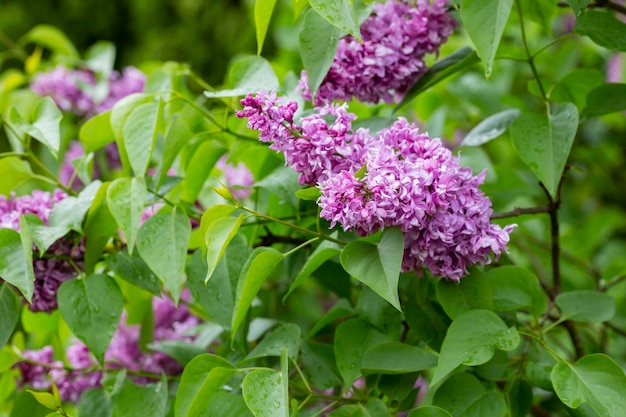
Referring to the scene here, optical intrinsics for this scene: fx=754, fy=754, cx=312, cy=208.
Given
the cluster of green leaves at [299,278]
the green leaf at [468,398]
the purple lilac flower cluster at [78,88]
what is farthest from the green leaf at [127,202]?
the purple lilac flower cluster at [78,88]

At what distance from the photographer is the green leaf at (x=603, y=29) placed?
0.78 m

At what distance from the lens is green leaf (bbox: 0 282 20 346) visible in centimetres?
77

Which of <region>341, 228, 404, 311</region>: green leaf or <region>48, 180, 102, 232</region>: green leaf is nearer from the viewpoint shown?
→ <region>341, 228, 404, 311</region>: green leaf

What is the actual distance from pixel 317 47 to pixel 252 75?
12 cm

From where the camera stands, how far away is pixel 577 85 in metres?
0.94

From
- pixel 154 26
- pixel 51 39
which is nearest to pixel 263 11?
pixel 51 39

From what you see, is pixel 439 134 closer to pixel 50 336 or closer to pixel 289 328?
pixel 289 328

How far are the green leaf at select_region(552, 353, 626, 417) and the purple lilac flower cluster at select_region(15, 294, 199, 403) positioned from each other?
47 cm

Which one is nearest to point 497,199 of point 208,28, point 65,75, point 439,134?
point 439,134

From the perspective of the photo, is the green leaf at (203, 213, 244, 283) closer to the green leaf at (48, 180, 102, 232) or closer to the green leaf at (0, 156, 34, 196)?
the green leaf at (48, 180, 102, 232)

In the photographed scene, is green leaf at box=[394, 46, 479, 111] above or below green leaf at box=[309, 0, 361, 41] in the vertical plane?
below

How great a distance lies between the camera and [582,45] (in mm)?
1782

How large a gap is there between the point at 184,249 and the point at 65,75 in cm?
93

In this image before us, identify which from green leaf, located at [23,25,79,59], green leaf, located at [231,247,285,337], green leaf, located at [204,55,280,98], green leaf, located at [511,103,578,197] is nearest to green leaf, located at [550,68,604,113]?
green leaf, located at [511,103,578,197]
